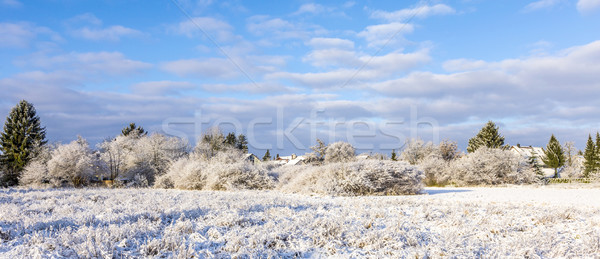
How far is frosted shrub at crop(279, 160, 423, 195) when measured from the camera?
1488 centimetres

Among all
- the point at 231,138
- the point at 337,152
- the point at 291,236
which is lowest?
the point at 291,236

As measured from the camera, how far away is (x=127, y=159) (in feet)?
123

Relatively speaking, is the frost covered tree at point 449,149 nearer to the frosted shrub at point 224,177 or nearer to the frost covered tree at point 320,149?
the frost covered tree at point 320,149

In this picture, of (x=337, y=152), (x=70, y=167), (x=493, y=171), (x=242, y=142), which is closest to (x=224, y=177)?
(x=70, y=167)

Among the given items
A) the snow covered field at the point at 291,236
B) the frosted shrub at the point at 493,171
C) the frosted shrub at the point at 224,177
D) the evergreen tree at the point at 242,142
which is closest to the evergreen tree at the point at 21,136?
the frosted shrub at the point at 224,177

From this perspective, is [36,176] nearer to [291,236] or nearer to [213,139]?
[213,139]

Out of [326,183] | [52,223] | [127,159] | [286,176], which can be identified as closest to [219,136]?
[127,159]

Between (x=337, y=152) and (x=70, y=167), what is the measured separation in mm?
34048

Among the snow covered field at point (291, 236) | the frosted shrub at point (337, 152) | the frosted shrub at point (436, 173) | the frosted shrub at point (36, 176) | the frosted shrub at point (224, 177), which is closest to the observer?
the snow covered field at point (291, 236)

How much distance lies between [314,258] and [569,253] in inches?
146

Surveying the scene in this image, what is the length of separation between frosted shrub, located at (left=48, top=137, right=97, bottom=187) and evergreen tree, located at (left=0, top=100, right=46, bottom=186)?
41.5 feet

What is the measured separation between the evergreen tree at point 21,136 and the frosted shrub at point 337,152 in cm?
3820

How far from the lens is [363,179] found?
14.9 meters

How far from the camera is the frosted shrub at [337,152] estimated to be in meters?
51.1
